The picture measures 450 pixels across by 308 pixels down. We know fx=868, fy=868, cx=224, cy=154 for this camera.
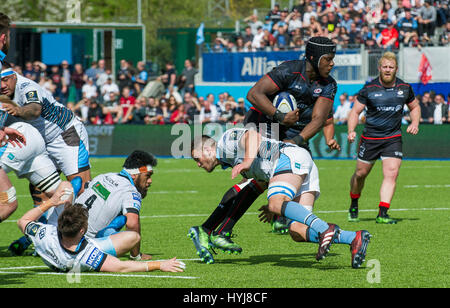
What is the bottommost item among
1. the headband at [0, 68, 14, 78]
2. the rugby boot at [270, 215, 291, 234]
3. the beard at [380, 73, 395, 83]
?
the rugby boot at [270, 215, 291, 234]

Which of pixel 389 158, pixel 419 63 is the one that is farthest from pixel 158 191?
pixel 419 63

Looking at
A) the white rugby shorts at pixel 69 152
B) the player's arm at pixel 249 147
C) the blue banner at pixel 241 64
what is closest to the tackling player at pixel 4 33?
the white rugby shorts at pixel 69 152

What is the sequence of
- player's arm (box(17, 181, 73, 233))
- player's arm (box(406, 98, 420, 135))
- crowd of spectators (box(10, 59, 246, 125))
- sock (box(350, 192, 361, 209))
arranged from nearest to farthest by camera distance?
player's arm (box(17, 181, 73, 233)) → sock (box(350, 192, 361, 209)) → player's arm (box(406, 98, 420, 135)) → crowd of spectators (box(10, 59, 246, 125))

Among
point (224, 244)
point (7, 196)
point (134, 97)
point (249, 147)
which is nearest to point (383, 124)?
point (224, 244)

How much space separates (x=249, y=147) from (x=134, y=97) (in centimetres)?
2479

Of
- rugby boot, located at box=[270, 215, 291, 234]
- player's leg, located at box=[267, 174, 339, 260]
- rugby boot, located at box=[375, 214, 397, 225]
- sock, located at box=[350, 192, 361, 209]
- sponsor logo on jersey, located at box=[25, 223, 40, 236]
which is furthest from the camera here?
sock, located at box=[350, 192, 361, 209]

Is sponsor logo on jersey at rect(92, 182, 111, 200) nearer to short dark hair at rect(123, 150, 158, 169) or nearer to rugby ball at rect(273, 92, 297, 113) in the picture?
short dark hair at rect(123, 150, 158, 169)

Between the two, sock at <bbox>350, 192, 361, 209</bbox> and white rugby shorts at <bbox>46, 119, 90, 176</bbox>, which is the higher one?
white rugby shorts at <bbox>46, 119, 90, 176</bbox>

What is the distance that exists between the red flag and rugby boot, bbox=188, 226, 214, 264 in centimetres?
2129

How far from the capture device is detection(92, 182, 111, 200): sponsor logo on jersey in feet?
28.2

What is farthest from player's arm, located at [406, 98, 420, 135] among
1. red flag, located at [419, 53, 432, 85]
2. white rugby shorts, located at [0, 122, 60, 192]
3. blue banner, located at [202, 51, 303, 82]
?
blue banner, located at [202, 51, 303, 82]

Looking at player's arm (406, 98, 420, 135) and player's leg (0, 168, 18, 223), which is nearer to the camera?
player's leg (0, 168, 18, 223)

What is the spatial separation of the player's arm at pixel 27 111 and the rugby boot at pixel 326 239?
3507 millimetres

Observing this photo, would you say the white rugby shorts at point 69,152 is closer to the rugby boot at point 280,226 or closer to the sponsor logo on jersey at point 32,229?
the sponsor logo on jersey at point 32,229
